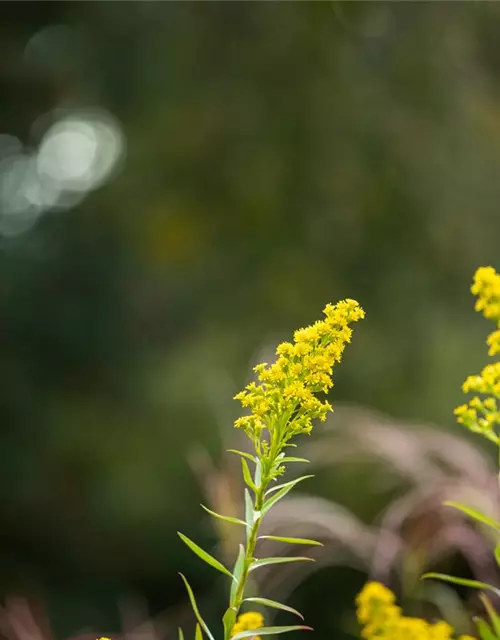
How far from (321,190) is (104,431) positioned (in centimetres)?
105

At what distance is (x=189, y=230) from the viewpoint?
269cm

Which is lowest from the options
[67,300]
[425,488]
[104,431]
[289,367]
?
[289,367]

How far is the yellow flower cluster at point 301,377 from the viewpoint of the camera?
396mm

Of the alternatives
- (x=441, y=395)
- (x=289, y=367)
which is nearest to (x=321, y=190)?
(x=441, y=395)

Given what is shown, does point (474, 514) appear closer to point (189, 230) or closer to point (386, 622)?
point (386, 622)

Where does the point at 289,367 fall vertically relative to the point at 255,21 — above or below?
below

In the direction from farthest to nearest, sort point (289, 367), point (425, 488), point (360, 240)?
point (360, 240)
point (425, 488)
point (289, 367)

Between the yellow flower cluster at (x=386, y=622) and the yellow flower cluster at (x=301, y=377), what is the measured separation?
0.53ft

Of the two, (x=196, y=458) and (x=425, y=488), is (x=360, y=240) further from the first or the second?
(x=425, y=488)

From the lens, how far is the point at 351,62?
8.66ft

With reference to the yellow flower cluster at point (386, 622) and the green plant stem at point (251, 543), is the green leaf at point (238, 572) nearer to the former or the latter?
the green plant stem at point (251, 543)

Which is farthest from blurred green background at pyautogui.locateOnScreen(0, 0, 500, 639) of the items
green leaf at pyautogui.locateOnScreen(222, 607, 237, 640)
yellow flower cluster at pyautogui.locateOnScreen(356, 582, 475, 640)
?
green leaf at pyautogui.locateOnScreen(222, 607, 237, 640)

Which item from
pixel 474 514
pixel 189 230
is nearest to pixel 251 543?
pixel 474 514

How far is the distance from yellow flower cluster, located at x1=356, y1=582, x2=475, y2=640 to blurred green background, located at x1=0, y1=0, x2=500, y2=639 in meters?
1.76
